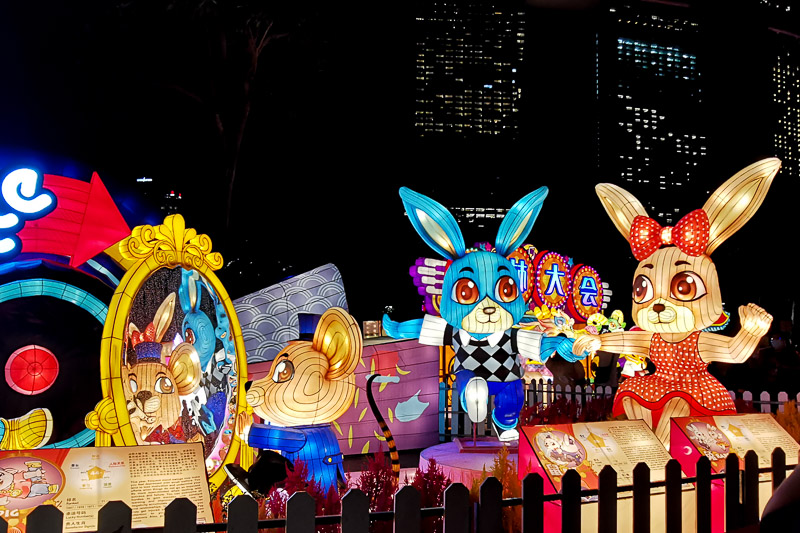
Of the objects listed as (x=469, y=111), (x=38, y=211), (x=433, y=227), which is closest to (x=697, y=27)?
(x=469, y=111)

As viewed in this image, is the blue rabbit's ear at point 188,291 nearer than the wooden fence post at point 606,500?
No

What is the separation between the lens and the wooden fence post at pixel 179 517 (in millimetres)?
2480

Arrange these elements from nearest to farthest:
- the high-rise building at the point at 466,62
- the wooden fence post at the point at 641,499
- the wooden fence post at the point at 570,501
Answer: the wooden fence post at the point at 570,501 → the wooden fence post at the point at 641,499 → the high-rise building at the point at 466,62

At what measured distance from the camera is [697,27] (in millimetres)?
12789

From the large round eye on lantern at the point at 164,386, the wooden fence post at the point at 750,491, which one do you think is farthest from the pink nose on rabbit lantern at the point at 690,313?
the large round eye on lantern at the point at 164,386

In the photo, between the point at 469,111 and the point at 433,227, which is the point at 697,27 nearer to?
the point at 469,111

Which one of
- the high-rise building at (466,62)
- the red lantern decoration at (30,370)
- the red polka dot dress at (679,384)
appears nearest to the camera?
the red lantern decoration at (30,370)

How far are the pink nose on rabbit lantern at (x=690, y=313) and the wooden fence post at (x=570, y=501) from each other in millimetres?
2996

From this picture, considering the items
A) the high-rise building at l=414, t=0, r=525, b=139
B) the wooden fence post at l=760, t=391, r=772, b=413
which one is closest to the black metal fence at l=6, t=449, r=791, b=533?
the wooden fence post at l=760, t=391, r=772, b=413

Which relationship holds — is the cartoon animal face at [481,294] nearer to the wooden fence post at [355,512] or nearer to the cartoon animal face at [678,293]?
the cartoon animal face at [678,293]

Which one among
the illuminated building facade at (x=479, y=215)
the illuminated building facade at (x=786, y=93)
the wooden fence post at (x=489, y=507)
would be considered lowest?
the wooden fence post at (x=489, y=507)

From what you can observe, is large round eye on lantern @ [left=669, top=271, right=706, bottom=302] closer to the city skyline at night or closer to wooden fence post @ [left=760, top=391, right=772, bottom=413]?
wooden fence post @ [left=760, top=391, right=772, bottom=413]

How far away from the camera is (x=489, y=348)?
7.06 meters

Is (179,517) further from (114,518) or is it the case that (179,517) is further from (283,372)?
(283,372)
